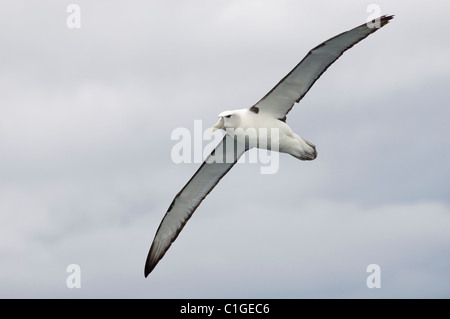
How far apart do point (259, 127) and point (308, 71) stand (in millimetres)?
1859

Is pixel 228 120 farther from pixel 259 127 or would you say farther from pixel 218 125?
pixel 259 127

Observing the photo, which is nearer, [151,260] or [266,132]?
[266,132]

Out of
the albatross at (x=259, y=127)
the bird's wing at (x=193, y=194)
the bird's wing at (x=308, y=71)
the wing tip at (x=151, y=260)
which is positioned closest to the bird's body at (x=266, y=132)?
the albatross at (x=259, y=127)

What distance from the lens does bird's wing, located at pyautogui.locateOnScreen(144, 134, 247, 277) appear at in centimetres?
2250

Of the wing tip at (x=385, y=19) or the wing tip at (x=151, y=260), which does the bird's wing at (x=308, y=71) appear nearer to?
the wing tip at (x=385, y=19)

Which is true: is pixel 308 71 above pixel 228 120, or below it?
above

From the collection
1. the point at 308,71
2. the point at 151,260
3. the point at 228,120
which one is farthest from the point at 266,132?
the point at 151,260

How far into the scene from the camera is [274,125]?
66.7 ft

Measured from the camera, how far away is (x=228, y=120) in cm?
2005

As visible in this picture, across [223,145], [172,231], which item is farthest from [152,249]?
[223,145]

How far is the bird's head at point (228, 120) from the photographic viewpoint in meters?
20.1

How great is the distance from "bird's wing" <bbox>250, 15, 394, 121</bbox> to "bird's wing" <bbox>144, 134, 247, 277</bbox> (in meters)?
1.88

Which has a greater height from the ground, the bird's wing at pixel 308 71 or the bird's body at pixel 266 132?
the bird's wing at pixel 308 71

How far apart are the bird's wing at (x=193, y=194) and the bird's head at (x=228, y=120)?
5.66ft
